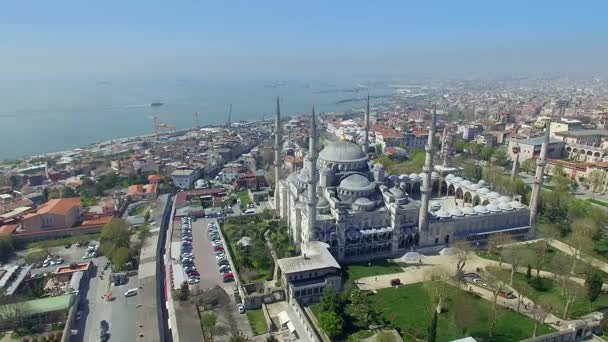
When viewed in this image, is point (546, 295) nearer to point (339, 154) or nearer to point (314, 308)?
point (314, 308)

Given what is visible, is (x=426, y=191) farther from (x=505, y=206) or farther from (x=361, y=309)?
(x=361, y=309)

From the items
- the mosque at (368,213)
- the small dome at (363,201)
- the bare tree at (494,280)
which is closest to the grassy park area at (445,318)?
the bare tree at (494,280)

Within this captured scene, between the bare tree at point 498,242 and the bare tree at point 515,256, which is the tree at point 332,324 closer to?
the bare tree at point 515,256

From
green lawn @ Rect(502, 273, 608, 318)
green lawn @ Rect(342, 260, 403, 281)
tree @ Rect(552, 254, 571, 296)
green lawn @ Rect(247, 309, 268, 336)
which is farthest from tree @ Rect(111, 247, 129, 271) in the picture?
tree @ Rect(552, 254, 571, 296)

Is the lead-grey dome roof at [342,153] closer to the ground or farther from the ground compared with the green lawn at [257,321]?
farther from the ground

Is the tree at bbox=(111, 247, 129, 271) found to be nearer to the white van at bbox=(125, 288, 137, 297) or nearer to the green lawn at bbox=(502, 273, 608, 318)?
the white van at bbox=(125, 288, 137, 297)

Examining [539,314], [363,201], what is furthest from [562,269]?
[363,201]
